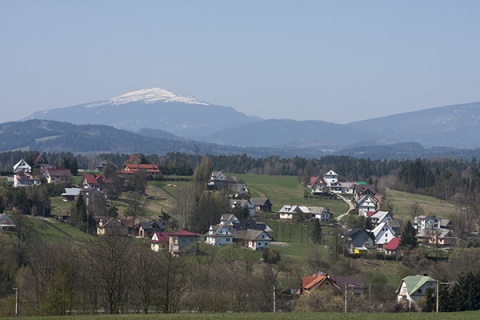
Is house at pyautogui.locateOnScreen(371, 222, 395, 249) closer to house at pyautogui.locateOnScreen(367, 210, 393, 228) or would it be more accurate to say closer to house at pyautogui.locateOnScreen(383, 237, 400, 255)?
house at pyautogui.locateOnScreen(383, 237, 400, 255)

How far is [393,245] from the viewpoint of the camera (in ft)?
178

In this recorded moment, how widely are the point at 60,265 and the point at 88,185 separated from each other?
4142 cm

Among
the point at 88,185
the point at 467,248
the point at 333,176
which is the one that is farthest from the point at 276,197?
the point at 467,248

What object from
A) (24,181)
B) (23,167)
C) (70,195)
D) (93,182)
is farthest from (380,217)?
(23,167)

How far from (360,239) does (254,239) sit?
7401 millimetres

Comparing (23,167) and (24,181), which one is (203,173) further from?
(23,167)

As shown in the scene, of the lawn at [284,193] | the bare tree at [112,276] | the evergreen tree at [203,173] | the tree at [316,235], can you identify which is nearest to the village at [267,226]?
the evergreen tree at [203,173]

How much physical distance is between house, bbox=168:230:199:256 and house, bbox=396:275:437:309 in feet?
43.9

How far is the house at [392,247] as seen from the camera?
53.4m

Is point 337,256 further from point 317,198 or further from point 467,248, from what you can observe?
point 317,198

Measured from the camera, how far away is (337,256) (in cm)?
4772

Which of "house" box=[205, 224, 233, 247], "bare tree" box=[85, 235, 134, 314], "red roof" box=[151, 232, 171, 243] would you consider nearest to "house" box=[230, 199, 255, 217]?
"house" box=[205, 224, 233, 247]

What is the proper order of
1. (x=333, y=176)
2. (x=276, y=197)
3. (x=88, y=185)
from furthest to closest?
1. (x=333, y=176)
2. (x=276, y=197)
3. (x=88, y=185)

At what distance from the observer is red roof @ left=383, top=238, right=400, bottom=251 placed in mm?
53806
